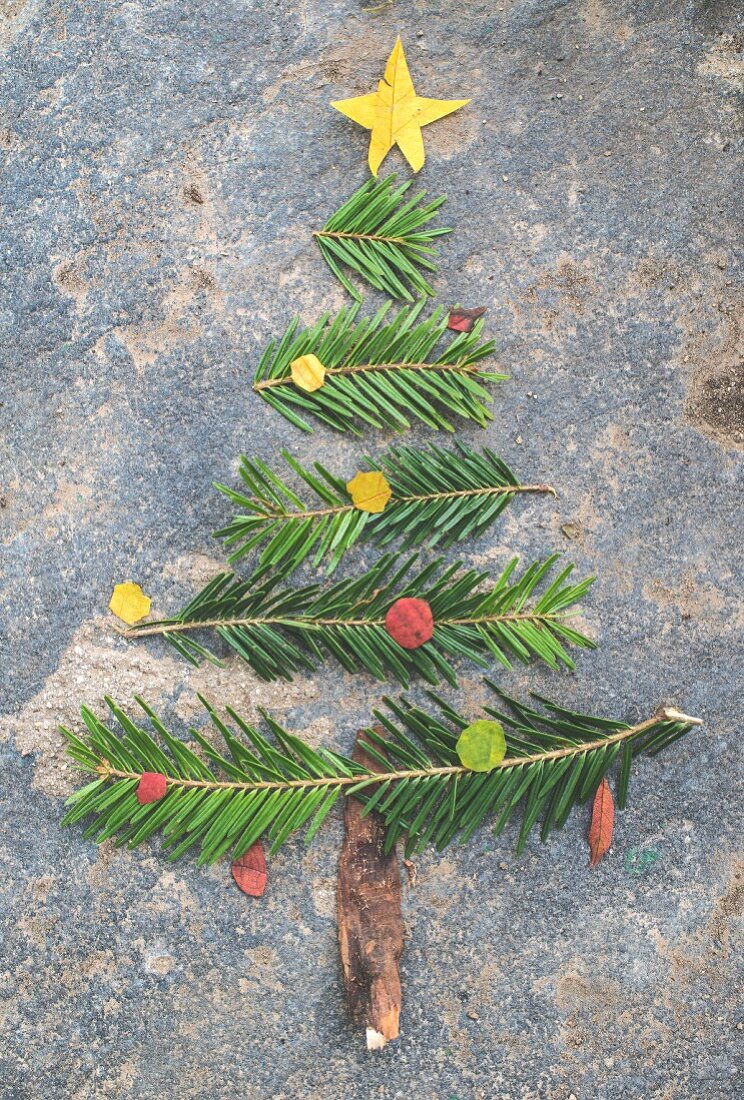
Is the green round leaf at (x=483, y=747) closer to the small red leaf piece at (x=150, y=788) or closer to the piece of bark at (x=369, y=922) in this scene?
the piece of bark at (x=369, y=922)

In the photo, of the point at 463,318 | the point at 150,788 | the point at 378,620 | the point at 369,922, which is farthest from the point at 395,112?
the point at 369,922

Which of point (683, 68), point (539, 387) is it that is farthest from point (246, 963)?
point (683, 68)

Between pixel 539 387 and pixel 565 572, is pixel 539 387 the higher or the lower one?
the higher one

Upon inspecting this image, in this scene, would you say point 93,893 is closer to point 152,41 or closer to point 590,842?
point 590,842

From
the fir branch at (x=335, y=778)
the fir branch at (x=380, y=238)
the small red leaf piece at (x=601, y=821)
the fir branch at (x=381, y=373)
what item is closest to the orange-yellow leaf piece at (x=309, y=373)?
the fir branch at (x=381, y=373)

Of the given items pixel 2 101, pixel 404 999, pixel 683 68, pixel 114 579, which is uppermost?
pixel 2 101

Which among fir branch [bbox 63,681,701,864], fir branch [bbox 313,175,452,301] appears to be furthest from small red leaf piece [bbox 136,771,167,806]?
fir branch [bbox 313,175,452,301]
